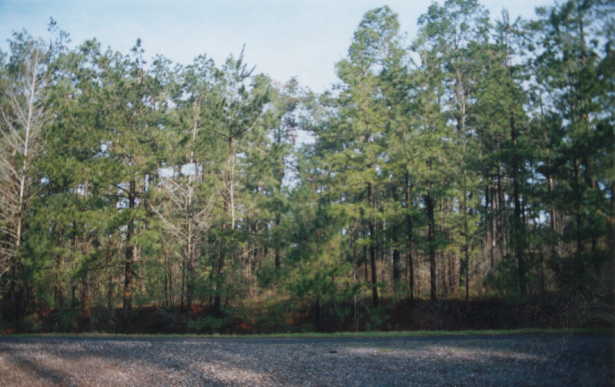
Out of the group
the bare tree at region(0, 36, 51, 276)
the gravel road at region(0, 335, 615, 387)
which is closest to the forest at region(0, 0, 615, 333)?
the bare tree at region(0, 36, 51, 276)

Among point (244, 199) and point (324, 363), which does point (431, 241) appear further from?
point (324, 363)

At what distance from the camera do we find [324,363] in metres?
8.34

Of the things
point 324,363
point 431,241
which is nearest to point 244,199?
point 431,241

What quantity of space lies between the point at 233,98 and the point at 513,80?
12.7 metres

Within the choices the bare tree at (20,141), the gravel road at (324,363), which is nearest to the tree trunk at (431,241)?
the gravel road at (324,363)

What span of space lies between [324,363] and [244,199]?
14944mm

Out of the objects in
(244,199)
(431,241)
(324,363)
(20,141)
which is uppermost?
(20,141)

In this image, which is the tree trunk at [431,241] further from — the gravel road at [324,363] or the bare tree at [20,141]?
the bare tree at [20,141]

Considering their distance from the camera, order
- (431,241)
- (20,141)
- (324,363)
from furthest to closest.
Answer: (431,241)
(20,141)
(324,363)

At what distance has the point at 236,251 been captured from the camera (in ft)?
69.6

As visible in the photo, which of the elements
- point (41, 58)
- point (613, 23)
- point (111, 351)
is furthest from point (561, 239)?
point (41, 58)

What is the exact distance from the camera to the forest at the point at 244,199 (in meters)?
18.3

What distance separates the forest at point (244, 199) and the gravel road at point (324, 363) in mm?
8204

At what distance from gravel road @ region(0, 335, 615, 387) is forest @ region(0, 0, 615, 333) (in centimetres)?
820
